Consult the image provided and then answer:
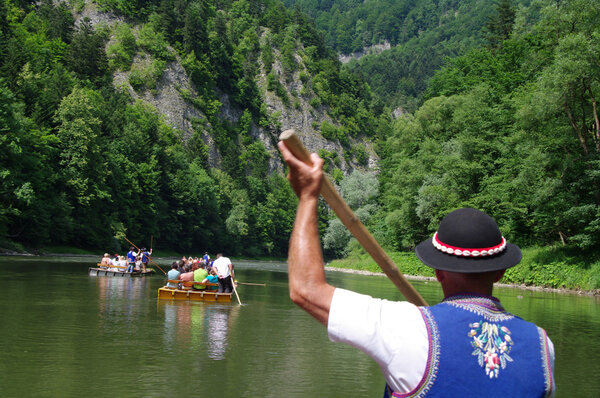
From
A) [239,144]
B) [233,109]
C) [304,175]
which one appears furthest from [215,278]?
[233,109]

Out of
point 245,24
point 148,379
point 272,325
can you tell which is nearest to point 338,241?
point 272,325

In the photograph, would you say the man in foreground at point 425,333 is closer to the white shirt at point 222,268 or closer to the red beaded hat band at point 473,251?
the red beaded hat band at point 473,251

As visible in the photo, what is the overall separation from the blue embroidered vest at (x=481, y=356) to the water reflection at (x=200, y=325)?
11.1 m

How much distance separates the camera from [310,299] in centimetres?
232

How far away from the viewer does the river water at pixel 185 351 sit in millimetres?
10327

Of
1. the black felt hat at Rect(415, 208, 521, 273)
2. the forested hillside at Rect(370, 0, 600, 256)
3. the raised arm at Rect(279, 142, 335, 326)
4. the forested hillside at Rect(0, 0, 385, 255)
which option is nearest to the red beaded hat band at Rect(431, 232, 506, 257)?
the black felt hat at Rect(415, 208, 521, 273)

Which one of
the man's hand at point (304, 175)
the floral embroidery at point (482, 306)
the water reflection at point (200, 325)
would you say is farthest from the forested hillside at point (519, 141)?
the man's hand at point (304, 175)

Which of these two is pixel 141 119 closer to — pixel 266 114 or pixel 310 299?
pixel 266 114

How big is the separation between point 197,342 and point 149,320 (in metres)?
3.91

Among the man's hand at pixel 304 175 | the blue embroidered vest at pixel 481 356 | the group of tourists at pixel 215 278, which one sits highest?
the man's hand at pixel 304 175

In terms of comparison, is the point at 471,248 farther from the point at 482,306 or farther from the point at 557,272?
the point at 557,272

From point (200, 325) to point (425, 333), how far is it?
15942 millimetres

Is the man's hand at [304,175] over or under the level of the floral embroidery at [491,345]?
over

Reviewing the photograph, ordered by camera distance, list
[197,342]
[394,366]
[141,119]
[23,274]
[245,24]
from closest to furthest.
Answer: [394,366] → [197,342] → [23,274] → [141,119] → [245,24]
